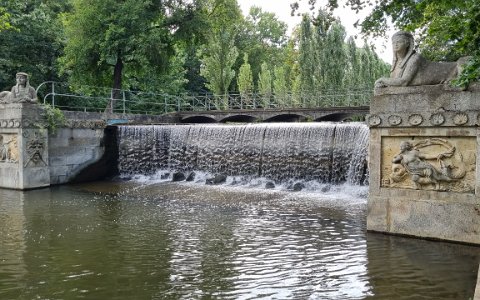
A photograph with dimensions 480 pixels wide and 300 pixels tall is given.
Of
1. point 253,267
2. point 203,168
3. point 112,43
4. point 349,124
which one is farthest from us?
point 112,43

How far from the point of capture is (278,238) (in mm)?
7191

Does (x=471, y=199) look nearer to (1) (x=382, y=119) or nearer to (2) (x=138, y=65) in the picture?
(1) (x=382, y=119)

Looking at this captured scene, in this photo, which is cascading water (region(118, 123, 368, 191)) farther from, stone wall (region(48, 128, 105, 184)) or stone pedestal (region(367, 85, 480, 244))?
stone pedestal (region(367, 85, 480, 244))

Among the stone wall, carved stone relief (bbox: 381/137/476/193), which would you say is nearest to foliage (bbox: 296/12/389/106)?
the stone wall

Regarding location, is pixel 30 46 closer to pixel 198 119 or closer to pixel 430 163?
pixel 198 119

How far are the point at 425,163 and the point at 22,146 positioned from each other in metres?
10.9

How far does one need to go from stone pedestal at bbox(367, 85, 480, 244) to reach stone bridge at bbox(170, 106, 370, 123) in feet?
48.4

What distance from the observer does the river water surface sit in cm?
503

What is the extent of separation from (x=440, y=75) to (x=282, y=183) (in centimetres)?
721

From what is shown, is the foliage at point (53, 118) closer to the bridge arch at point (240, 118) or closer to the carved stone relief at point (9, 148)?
the carved stone relief at point (9, 148)

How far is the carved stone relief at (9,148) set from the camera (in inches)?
541

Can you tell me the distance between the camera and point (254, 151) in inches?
572

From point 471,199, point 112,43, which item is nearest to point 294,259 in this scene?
point 471,199

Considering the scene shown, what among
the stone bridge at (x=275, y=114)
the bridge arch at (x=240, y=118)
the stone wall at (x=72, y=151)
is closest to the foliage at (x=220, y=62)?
the bridge arch at (x=240, y=118)
